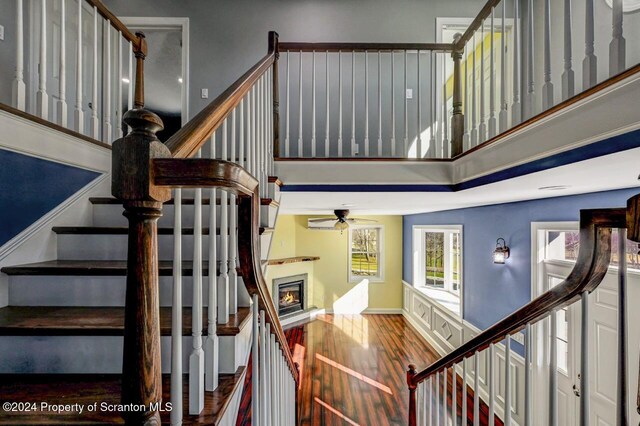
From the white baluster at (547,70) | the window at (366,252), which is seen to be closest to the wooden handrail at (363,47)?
the white baluster at (547,70)

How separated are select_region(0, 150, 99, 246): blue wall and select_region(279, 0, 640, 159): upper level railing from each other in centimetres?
138

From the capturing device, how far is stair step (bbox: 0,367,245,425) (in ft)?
2.56

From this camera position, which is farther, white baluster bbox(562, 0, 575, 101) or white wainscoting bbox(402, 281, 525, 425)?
white wainscoting bbox(402, 281, 525, 425)

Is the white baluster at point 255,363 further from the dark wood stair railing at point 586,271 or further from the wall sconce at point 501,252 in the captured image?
the wall sconce at point 501,252

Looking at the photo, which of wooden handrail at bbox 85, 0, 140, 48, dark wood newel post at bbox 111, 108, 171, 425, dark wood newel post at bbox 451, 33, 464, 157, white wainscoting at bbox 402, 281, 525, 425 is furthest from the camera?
white wainscoting at bbox 402, 281, 525, 425

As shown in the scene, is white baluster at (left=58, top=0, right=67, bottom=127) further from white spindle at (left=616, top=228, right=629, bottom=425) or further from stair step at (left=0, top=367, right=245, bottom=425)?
white spindle at (left=616, top=228, right=629, bottom=425)

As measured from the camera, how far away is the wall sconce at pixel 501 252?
10.2 ft

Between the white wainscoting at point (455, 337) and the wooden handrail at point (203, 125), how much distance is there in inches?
129

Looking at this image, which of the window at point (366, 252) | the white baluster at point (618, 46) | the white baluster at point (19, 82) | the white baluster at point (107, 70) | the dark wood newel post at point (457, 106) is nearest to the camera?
the white baluster at point (618, 46)

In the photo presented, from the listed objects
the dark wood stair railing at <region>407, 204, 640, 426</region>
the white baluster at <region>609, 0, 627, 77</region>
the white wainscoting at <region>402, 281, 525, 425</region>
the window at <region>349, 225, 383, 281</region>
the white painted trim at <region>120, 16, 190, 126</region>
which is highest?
the white painted trim at <region>120, 16, 190, 126</region>

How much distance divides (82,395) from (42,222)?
102 cm

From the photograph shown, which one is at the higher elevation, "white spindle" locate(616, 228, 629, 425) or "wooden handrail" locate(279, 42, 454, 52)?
"wooden handrail" locate(279, 42, 454, 52)

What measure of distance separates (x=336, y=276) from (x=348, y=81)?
168 inches

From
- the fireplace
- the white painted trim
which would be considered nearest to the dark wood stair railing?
the white painted trim
